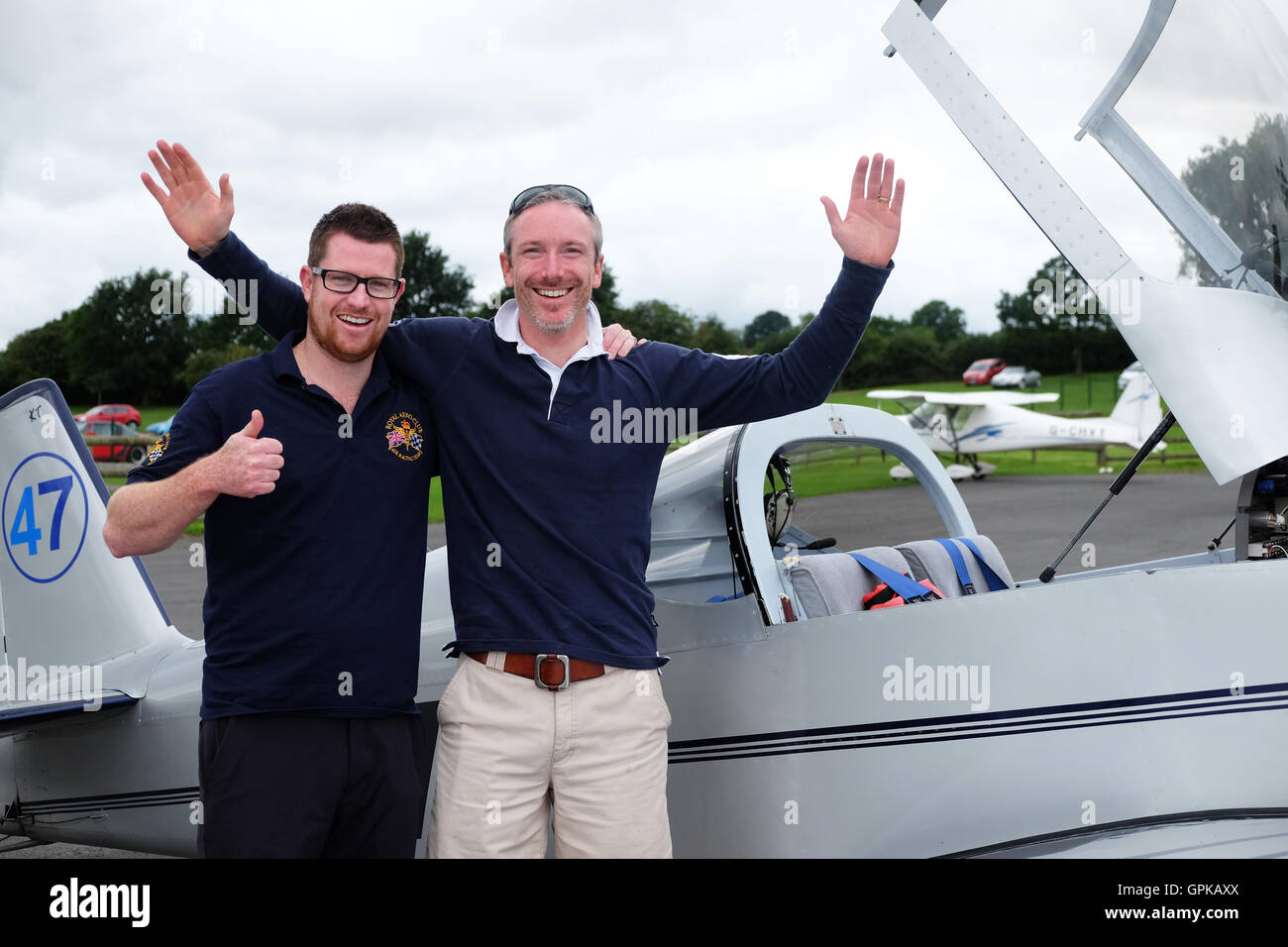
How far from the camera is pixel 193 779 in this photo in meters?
3.38

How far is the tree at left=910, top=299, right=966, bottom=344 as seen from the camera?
208ft

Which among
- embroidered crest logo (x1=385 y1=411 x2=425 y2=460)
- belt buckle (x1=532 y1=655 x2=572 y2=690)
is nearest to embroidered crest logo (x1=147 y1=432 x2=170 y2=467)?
embroidered crest logo (x1=385 y1=411 x2=425 y2=460)

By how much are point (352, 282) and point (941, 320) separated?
219ft

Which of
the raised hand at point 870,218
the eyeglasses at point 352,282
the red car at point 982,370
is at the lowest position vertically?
the eyeglasses at point 352,282

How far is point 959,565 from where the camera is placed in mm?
3504

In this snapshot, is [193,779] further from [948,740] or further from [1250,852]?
[1250,852]

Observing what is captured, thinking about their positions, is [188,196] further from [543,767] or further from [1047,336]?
[1047,336]

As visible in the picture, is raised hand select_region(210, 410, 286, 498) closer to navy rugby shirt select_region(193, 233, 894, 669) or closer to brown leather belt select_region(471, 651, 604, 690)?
navy rugby shirt select_region(193, 233, 894, 669)

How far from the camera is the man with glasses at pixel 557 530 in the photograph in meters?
2.19

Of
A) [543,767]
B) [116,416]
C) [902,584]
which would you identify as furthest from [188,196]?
[116,416]

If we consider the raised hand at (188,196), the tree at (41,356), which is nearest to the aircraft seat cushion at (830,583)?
the raised hand at (188,196)

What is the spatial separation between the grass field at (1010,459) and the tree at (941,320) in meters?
5.45

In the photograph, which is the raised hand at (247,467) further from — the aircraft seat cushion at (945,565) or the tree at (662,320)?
the tree at (662,320)
